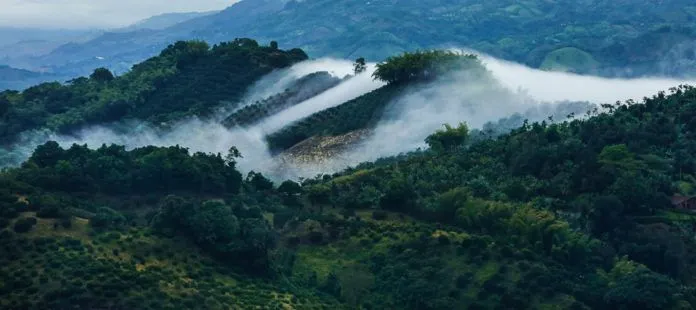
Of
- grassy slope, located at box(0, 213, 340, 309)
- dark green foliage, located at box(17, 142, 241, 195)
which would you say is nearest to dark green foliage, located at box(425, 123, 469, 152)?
dark green foliage, located at box(17, 142, 241, 195)

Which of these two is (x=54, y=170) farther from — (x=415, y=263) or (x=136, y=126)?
(x=136, y=126)

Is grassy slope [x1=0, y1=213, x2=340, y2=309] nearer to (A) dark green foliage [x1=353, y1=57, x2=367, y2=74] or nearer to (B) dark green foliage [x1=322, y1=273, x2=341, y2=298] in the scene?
(B) dark green foliage [x1=322, y1=273, x2=341, y2=298]

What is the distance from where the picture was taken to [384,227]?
131ft

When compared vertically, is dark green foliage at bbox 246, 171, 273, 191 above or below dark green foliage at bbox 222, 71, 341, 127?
below

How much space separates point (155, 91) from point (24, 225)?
39.4 m

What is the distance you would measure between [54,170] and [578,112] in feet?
108

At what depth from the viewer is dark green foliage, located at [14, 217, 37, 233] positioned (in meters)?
34.7

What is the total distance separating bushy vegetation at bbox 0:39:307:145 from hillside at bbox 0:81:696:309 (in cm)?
2099

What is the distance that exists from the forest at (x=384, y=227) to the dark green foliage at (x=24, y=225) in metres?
0.05

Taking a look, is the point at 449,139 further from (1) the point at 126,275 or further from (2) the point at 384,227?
(1) the point at 126,275

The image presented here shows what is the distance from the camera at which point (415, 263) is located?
36.7 metres

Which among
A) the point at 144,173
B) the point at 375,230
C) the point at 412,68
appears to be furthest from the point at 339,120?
the point at 375,230

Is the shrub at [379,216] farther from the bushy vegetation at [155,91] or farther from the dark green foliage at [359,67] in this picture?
the dark green foliage at [359,67]

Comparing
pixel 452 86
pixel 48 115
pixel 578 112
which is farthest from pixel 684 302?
pixel 48 115
